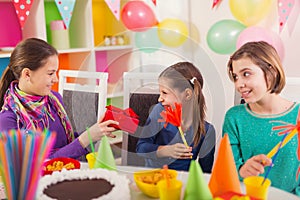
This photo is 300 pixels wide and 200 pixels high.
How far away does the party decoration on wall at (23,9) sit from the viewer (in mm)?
2572

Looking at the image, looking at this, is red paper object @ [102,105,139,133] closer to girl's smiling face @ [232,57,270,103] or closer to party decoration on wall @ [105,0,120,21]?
girl's smiling face @ [232,57,270,103]

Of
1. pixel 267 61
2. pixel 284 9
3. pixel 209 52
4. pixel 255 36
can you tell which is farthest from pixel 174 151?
pixel 284 9

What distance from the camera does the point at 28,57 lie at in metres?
1.59

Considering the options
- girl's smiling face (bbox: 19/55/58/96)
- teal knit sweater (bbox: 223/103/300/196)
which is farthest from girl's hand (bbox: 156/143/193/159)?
girl's smiling face (bbox: 19/55/58/96)

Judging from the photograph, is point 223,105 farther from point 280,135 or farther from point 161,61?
point 280,135

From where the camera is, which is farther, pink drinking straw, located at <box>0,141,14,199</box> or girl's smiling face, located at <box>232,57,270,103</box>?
girl's smiling face, located at <box>232,57,270,103</box>

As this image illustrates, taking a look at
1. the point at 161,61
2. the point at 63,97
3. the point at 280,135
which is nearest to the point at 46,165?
the point at 161,61

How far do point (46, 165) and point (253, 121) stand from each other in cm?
66

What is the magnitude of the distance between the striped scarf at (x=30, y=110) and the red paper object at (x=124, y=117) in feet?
2.09

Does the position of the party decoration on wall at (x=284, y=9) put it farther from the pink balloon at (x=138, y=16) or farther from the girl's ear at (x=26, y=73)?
the girl's ear at (x=26, y=73)

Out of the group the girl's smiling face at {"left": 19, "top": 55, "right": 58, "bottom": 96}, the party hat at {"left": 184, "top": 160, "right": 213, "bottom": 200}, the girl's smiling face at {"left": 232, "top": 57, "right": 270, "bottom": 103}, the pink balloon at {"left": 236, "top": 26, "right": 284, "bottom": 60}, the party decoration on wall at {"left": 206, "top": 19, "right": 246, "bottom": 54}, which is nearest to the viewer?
the party hat at {"left": 184, "top": 160, "right": 213, "bottom": 200}

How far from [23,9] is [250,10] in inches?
52.9

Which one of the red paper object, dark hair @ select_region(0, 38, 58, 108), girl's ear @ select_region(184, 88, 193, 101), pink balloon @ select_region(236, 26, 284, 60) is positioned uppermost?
pink balloon @ select_region(236, 26, 284, 60)

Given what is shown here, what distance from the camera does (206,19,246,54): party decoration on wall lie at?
2.37m
